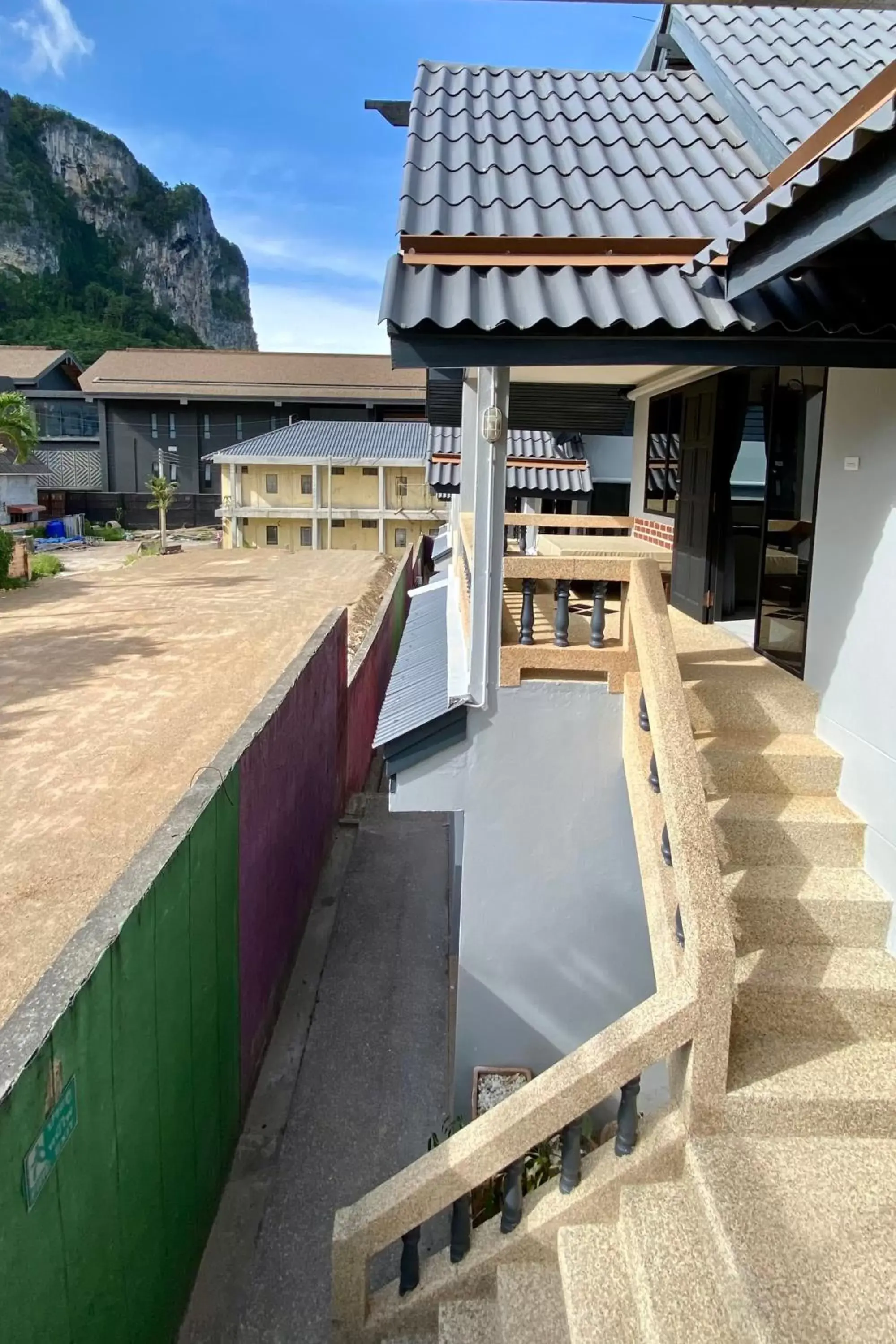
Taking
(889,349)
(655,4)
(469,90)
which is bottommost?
(889,349)

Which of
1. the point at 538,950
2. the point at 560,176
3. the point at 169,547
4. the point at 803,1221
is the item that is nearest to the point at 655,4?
the point at 803,1221

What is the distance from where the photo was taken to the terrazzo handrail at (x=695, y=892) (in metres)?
2.84

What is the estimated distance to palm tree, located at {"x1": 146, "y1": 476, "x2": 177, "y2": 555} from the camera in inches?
1772

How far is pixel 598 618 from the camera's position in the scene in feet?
14.5

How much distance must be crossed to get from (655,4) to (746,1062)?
10.0 ft

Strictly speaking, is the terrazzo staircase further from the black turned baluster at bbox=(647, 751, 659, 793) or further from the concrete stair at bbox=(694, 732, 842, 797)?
the black turned baluster at bbox=(647, 751, 659, 793)

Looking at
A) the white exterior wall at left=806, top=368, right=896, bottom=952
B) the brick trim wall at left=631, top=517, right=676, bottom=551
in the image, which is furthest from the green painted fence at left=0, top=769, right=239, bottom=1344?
the brick trim wall at left=631, top=517, right=676, bottom=551

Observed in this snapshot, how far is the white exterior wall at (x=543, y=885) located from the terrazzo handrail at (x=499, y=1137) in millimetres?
1390

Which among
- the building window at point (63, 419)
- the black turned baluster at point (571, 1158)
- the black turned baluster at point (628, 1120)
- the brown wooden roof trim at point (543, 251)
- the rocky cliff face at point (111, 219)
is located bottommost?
the black turned baluster at point (571, 1158)

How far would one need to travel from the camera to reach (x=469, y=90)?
6.51 meters

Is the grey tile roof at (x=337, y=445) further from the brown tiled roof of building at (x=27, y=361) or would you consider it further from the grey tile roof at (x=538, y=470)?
the grey tile roof at (x=538, y=470)

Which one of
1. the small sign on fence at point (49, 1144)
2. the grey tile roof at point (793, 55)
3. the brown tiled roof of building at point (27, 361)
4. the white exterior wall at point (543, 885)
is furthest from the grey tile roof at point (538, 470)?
the brown tiled roof of building at point (27, 361)

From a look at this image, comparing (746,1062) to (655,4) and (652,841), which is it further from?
(655,4)

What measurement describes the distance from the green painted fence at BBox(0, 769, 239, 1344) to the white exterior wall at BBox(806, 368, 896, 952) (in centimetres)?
296
